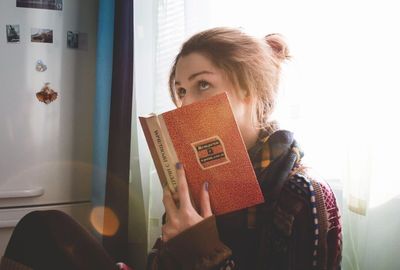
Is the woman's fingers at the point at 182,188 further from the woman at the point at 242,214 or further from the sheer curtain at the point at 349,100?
the sheer curtain at the point at 349,100

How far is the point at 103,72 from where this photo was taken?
1.33 metres

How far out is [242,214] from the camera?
718 millimetres

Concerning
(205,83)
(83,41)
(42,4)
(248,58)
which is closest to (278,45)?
(248,58)

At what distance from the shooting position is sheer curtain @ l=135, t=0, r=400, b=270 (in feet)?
2.95

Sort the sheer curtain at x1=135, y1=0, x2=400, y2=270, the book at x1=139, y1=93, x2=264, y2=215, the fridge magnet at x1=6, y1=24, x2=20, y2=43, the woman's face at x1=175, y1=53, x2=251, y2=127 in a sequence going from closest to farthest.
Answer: the book at x1=139, y1=93, x2=264, y2=215
the woman's face at x1=175, y1=53, x2=251, y2=127
the sheer curtain at x1=135, y1=0, x2=400, y2=270
the fridge magnet at x1=6, y1=24, x2=20, y2=43

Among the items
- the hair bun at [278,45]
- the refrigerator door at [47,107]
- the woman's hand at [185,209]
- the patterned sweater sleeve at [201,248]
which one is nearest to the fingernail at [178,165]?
the woman's hand at [185,209]

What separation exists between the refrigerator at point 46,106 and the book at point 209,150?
84 centimetres

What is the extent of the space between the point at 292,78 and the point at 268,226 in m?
0.52

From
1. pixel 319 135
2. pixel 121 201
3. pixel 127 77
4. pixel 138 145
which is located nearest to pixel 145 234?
pixel 121 201

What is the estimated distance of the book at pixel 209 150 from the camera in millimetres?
575

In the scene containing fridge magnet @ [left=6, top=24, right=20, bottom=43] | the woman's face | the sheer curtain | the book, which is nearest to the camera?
the book

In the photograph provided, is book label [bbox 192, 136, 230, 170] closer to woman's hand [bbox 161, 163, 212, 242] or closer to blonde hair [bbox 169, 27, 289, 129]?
woman's hand [bbox 161, 163, 212, 242]

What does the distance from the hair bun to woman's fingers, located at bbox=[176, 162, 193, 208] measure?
0.37m

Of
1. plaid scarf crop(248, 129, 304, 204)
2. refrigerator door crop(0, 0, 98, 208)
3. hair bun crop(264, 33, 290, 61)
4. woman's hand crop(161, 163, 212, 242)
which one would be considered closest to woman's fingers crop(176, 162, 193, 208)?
woman's hand crop(161, 163, 212, 242)
